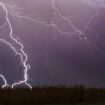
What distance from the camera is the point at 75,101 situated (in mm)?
22969

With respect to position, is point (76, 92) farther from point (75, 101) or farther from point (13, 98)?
point (13, 98)

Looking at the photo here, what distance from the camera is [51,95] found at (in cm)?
2211

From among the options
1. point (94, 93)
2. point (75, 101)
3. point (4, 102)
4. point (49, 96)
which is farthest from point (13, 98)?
point (94, 93)

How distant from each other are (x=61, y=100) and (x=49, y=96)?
0.55 meters

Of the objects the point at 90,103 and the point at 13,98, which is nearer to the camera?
the point at 13,98

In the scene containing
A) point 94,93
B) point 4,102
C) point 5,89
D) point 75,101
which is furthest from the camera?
point 94,93

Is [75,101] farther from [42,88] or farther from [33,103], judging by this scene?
[33,103]

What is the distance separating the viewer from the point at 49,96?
71.9ft

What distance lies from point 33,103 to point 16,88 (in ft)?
6.69

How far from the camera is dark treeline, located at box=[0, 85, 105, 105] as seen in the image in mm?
19859

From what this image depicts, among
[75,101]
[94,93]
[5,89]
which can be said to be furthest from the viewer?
[94,93]

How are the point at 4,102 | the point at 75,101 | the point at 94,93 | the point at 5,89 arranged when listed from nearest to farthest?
the point at 4,102 < the point at 5,89 < the point at 75,101 < the point at 94,93

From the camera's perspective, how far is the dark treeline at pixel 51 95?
19.9m

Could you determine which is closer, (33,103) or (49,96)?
(33,103)
